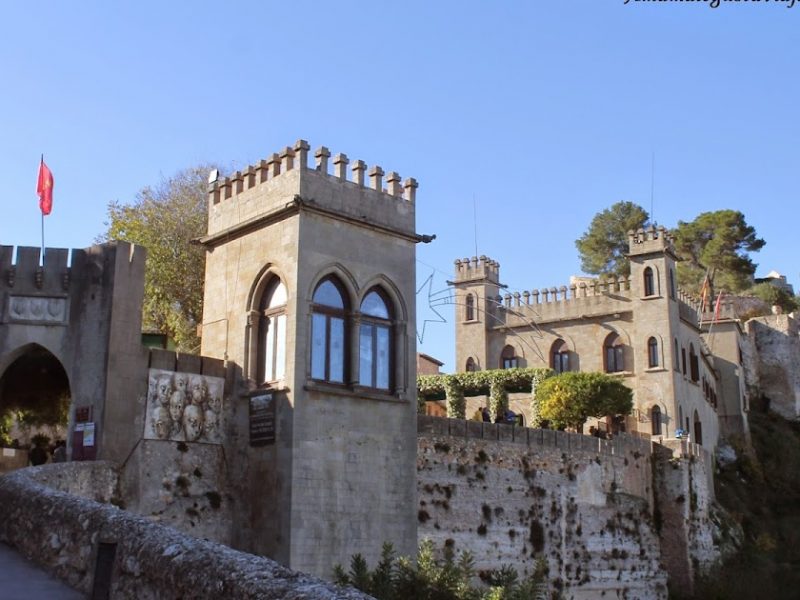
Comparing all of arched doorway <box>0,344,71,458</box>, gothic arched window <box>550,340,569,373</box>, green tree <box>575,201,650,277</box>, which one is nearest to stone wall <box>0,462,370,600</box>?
arched doorway <box>0,344,71,458</box>

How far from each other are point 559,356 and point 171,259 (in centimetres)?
1783

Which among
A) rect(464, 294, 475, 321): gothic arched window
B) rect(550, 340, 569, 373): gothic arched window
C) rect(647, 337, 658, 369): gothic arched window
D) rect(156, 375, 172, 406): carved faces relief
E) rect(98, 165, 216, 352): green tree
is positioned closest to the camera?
rect(156, 375, 172, 406): carved faces relief

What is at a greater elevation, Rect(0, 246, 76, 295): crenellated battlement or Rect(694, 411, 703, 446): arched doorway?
Rect(0, 246, 76, 295): crenellated battlement

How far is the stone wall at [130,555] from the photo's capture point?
7.66m

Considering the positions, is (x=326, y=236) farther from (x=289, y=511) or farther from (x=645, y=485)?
(x=645, y=485)

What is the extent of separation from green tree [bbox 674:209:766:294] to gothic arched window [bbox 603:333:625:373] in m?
23.8

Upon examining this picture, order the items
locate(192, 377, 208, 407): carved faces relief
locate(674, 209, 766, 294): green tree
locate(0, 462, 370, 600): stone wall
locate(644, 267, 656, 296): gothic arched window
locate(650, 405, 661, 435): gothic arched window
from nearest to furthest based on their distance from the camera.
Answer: locate(0, 462, 370, 600): stone wall → locate(192, 377, 208, 407): carved faces relief → locate(650, 405, 661, 435): gothic arched window → locate(644, 267, 656, 296): gothic arched window → locate(674, 209, 766, 294): green tree

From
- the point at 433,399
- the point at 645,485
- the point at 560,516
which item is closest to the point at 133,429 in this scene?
the point at 560,516

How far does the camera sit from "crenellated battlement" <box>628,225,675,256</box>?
131 ft

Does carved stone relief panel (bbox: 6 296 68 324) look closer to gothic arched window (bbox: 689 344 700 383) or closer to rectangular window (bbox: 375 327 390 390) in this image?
rectangular window (bbox: 375 327 390 390)

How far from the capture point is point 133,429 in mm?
18250

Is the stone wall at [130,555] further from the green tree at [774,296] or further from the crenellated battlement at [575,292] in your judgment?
the green tree at [774,296]

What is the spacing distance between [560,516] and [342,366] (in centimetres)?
900

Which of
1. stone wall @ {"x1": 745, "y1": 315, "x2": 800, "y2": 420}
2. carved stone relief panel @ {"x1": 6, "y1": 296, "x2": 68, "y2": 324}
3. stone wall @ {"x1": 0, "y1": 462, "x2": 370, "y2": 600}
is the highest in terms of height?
stone wall @ {"x1": 745, "y1": 315, "x2": 800, "y2": 420}
